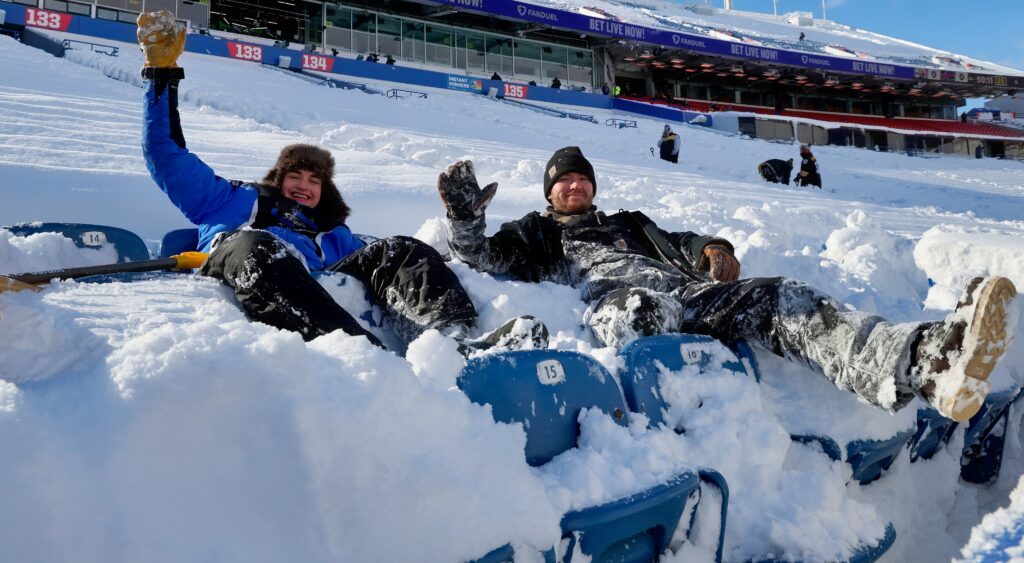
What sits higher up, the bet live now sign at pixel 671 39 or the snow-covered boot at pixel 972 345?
the bet live now sign at pixel 671 39

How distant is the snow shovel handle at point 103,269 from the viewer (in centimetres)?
Result: 139

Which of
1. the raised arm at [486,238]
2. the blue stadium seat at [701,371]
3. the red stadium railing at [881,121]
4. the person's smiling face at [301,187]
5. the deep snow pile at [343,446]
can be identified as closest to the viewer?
the deep snow pile at [343,446]

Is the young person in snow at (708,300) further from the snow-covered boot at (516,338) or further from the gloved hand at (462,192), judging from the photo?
the snow-covered boot at (516,338)

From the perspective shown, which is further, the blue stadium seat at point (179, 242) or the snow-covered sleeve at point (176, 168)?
the blue stadium seat at point (179, 242)

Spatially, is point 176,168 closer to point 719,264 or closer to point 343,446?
point 343,446

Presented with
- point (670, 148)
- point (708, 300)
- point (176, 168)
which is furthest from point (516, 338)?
point (670, 148)

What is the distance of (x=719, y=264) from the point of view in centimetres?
260

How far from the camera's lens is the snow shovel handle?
139cm

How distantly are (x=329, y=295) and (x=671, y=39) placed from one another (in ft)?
97.7

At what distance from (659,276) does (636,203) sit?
14.1ft

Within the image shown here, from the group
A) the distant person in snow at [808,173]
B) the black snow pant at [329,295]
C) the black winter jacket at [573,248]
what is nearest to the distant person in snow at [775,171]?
the distant person in snow at [808,173]

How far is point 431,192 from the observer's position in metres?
5.40

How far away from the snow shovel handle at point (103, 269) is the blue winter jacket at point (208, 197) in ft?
0.75

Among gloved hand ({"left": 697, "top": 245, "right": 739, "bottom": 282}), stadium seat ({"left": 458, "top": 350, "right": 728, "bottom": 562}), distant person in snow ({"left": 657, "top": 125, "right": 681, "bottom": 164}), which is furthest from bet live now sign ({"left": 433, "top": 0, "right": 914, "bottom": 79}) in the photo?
stadium seat ({"left": 458, "top": 350, "right": 728, "bottom": 562})
